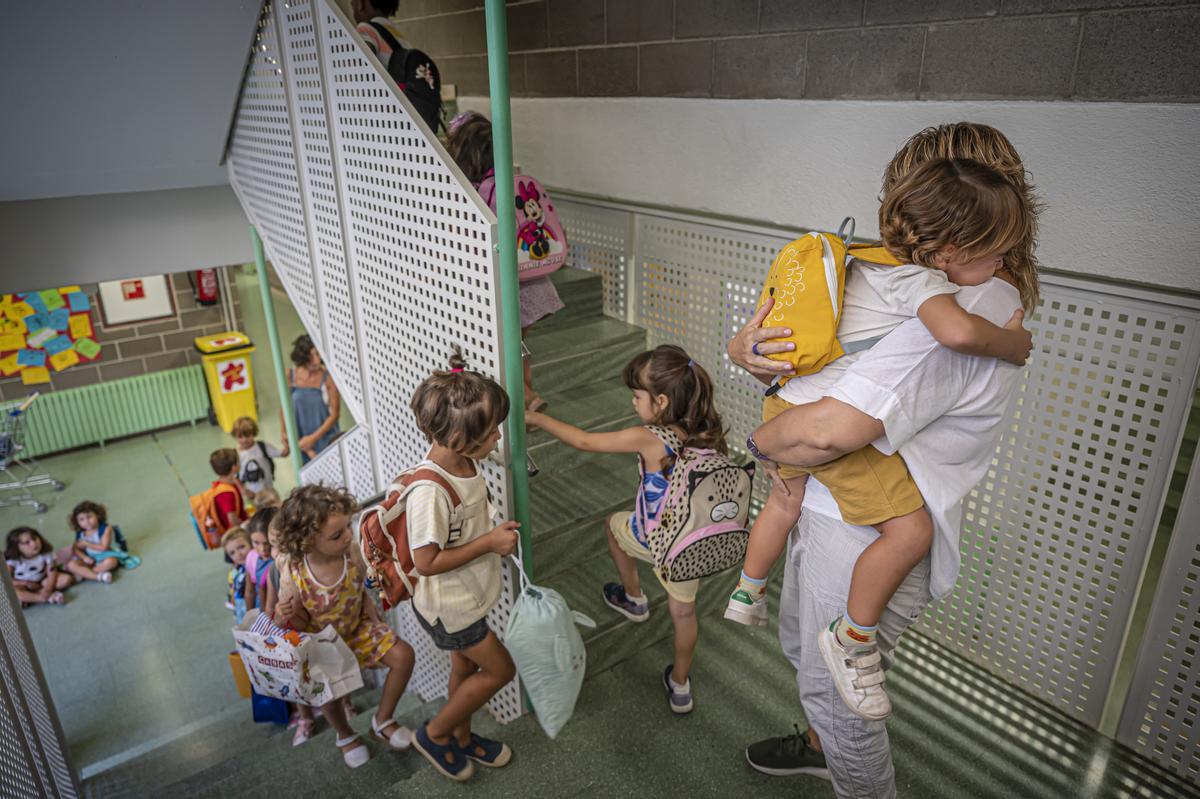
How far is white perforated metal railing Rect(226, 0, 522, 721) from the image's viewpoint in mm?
2557

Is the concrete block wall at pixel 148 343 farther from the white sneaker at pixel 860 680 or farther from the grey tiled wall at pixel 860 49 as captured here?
the white sneaker at pixel 860 680

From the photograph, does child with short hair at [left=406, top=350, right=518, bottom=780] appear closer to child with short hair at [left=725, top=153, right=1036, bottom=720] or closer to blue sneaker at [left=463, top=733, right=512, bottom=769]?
blue sneaker at [left=463, top=733, right=512, bottom=769]

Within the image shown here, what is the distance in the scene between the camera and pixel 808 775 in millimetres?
2568

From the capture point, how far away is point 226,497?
5.61 metres

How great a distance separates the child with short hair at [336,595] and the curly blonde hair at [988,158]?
2281mm

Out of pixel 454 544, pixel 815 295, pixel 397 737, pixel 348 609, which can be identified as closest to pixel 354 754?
pixel 397 737

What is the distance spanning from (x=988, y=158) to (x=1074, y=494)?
166 cm

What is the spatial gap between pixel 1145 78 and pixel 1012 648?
2096 mm

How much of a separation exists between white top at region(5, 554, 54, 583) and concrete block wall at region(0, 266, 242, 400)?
354 centimetres

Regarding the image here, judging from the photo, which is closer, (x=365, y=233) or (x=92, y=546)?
(x=365, y=233)

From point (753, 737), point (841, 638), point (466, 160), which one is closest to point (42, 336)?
point (466, 160)

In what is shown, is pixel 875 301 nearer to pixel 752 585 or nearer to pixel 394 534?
pixel 752 585

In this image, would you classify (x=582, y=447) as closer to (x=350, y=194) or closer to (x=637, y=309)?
(x=350, y=194)

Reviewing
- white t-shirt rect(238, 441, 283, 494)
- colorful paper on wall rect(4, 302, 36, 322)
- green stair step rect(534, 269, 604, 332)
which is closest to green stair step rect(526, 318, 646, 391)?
green stair step rect(534, 269, 604, 332)
